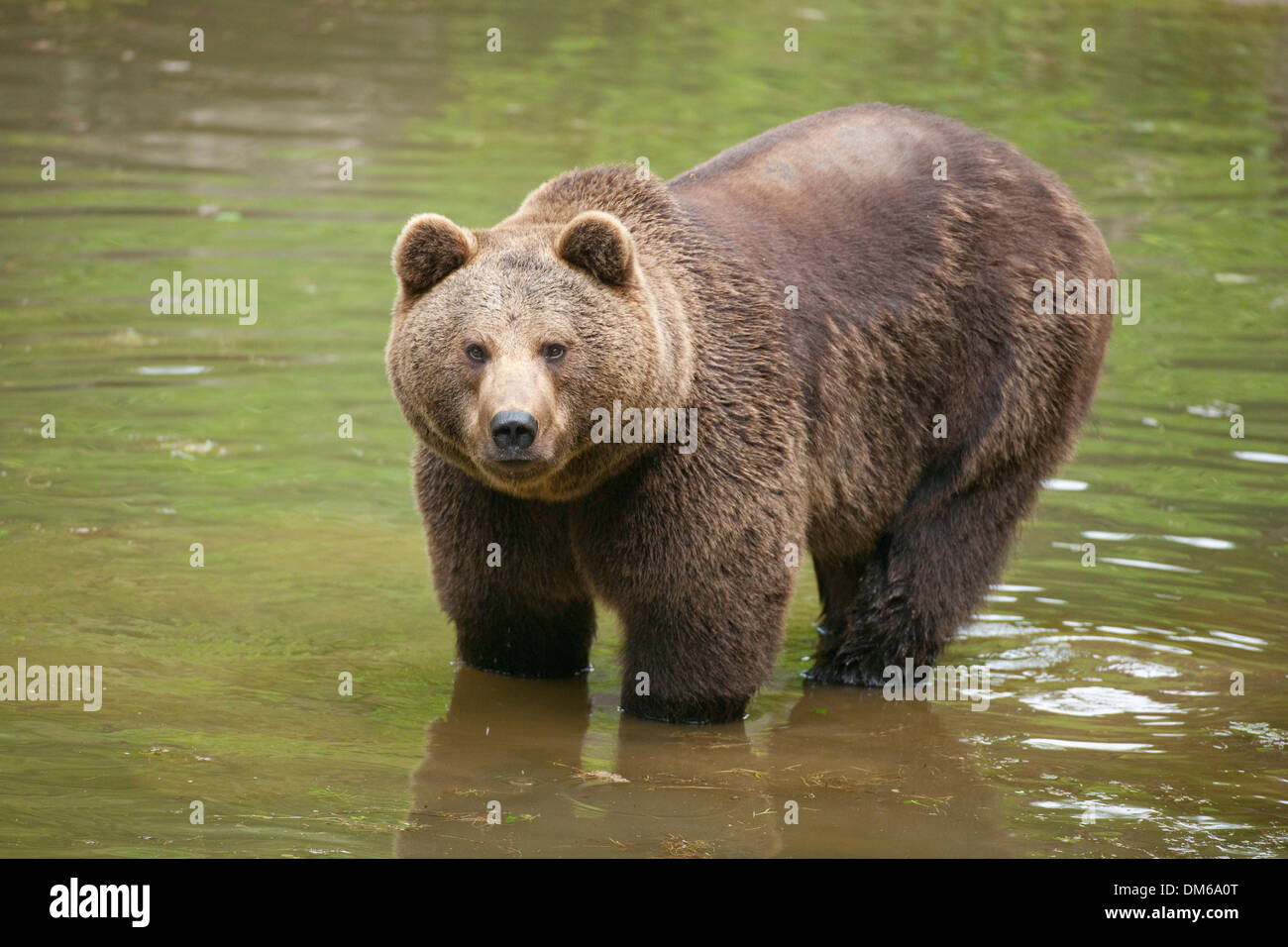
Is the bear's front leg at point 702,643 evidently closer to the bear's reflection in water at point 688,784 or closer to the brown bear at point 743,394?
the brown bear at point 743,394

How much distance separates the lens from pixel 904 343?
8688 mm

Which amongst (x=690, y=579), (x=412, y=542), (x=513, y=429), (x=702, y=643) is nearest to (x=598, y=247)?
(x=513, y=429)

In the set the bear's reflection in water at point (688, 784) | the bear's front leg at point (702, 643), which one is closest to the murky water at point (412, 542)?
the bear's reflection in water at point (688, 784)

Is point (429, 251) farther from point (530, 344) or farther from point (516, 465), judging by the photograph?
point (516, 465)

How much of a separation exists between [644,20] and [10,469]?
20.4 meters

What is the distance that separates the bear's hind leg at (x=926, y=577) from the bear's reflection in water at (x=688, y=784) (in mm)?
294

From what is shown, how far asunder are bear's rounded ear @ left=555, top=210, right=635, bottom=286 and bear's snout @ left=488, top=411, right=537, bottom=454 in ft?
2.81

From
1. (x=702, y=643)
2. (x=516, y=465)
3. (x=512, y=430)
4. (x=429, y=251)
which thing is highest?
(x=429, y=251)

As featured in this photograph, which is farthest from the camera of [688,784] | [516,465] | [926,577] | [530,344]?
[926,577]

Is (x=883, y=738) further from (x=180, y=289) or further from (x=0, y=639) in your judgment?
(x=180, y=289)

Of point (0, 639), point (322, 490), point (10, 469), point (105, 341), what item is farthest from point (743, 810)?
point (105, 341)

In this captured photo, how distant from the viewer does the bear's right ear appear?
7.28 meters

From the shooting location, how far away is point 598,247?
7.32 m

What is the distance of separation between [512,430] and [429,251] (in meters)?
0.99
